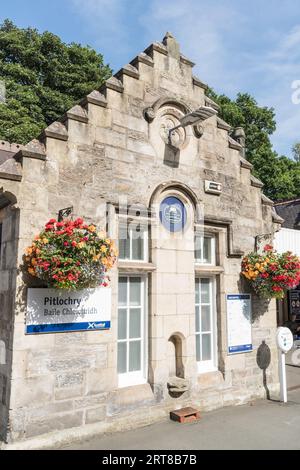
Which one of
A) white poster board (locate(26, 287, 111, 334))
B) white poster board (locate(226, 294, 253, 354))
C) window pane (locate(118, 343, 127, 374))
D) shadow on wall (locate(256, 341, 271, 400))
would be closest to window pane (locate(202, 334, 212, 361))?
white poster board (locate(226, 294, 253, 354))

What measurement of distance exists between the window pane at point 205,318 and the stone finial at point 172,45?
517 cm

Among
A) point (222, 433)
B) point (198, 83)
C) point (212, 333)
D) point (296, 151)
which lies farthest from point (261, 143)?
point (222, 433)

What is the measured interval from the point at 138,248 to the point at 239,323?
2.77 metres

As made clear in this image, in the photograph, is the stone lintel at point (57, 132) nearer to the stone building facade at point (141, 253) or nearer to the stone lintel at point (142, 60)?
the stone building facade at point (141, 253)

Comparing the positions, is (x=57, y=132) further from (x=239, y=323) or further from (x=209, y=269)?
(x=239, y=323)

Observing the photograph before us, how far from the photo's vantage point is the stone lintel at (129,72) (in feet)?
21.9

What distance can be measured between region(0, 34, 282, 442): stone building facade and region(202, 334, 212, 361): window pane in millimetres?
25

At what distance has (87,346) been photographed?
576cm

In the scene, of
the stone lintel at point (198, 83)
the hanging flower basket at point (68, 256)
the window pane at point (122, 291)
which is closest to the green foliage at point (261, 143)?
the stone lintel at point (198, 83)

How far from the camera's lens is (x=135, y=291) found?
673cm

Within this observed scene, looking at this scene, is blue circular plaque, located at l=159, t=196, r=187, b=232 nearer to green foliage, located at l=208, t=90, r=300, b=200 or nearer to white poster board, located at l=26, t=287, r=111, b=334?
white poster board, located at l=26, t=287, r=111, b=334

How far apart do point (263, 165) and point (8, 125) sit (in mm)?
16426

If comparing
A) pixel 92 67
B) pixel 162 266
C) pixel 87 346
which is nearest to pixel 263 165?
pixel 92 67
